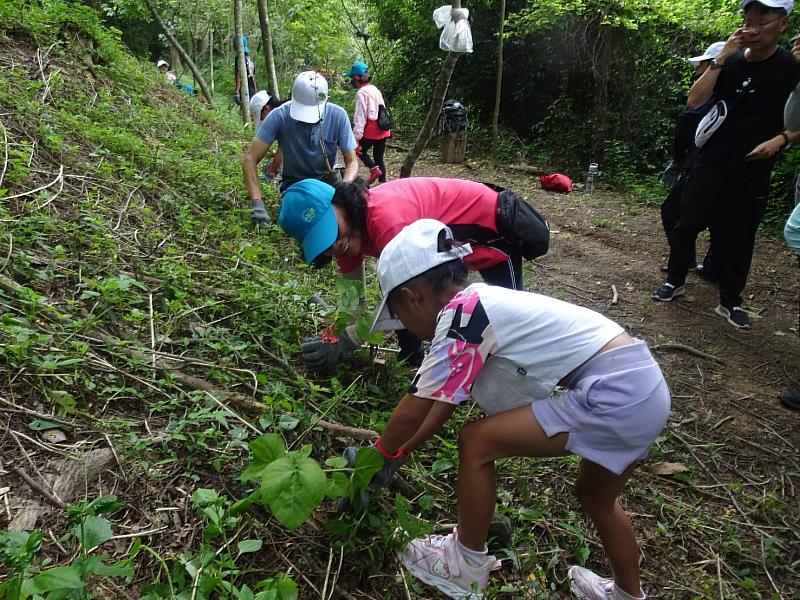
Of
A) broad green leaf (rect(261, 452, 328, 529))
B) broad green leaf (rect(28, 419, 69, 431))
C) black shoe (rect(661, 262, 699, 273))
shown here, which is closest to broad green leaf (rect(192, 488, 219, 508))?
broad green leaf (rect(261, 452, 328, 529))

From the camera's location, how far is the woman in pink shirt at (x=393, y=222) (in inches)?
86.0

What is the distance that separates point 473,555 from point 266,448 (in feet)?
2.44

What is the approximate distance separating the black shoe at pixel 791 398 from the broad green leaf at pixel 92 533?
3.39 meters

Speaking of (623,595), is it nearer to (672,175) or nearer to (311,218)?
(311,218)

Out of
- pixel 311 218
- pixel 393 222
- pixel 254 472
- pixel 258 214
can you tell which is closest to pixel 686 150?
pixel 393 222

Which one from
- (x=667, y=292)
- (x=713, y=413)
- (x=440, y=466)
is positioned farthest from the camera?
(x=667, y=292)

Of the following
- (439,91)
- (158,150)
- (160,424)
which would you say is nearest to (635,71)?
(439,91)

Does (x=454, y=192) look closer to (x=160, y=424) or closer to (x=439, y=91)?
(x=160, y=424)

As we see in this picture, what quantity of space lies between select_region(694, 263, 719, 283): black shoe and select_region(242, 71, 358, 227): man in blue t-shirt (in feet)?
10.2

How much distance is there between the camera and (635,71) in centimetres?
895

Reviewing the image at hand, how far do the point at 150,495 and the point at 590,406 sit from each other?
1.39m

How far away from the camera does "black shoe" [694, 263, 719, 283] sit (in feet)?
15.0

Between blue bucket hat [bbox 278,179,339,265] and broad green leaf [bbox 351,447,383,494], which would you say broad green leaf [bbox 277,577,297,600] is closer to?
broad green leaf [bbox 351,447,383,494]

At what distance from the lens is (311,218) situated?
7.14 feet
